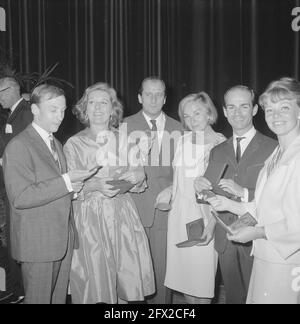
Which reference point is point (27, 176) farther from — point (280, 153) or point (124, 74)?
point (124, 74)

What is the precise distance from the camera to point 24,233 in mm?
2014

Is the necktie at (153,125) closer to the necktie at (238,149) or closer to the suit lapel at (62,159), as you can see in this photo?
the necktie at (238,149)

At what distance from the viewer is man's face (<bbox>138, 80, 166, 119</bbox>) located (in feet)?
10.6

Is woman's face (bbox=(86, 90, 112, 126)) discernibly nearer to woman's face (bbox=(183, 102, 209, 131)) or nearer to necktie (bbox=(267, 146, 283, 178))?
woman's face (bbox=(183, 102, 209, 131))

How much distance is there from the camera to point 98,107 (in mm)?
2480

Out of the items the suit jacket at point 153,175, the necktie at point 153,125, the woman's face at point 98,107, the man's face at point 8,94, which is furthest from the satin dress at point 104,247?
the man's face at point 8,94

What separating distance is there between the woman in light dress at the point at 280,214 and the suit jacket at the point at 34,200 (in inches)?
34.2

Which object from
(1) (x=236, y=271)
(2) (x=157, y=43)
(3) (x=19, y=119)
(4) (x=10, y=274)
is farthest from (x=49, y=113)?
(2) (x=157, y=43)

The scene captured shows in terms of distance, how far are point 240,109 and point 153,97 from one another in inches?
37.5

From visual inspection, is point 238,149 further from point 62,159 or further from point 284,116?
point 62,159

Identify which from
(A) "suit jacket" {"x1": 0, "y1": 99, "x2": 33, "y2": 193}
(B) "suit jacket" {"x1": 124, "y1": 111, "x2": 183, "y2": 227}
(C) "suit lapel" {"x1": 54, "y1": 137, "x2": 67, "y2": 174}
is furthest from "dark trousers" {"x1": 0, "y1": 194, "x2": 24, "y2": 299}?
(C) "suit lapel" {"x1": 54, "y1": 137, "x2": 67, "y2": 174}

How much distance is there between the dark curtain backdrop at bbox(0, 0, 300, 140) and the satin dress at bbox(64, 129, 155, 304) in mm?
2475
